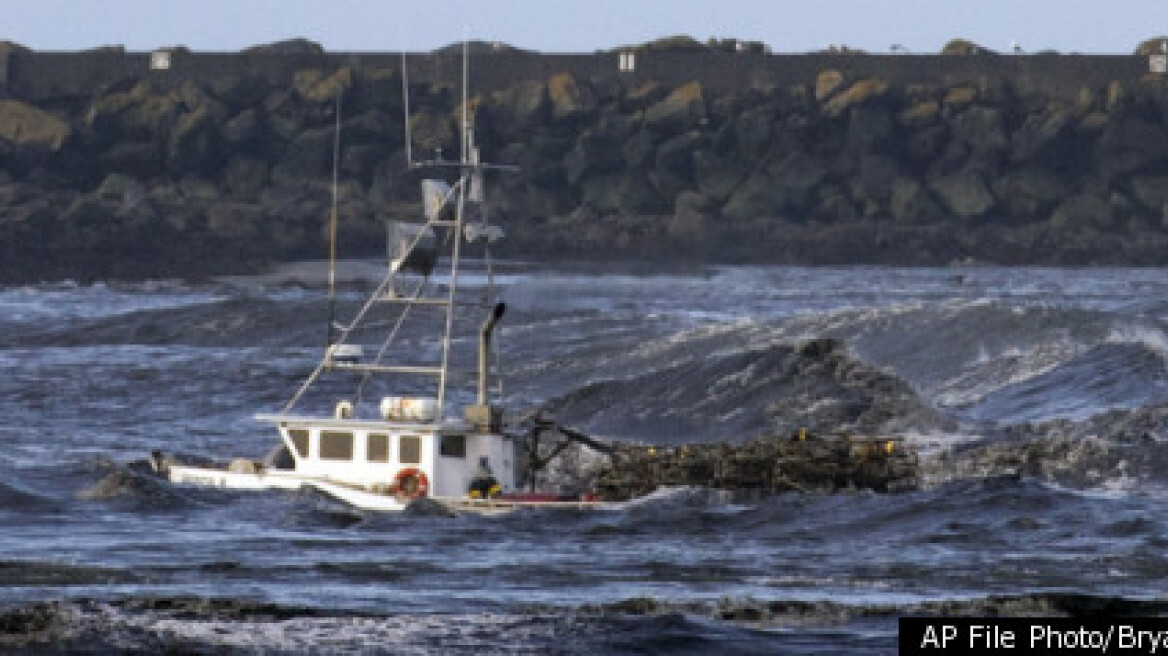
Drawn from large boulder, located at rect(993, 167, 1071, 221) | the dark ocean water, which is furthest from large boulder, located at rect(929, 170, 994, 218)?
the dark ocean water

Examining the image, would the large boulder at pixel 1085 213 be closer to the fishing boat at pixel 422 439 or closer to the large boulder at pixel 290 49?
the large boulder at pixel 290 49

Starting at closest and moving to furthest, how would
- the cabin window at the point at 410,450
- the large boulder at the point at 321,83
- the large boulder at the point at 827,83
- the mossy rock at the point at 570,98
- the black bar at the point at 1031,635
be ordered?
the black bar at the point at 1031,635 → the cabin window at the point at 410,450 → the large boulder at the point at 321,83 → the mossy rock at the point at 570,98 → the large boulder at the point at 827,83

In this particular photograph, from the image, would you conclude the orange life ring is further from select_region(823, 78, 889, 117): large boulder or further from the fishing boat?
select_region(823, 78, 889, 117): large boulder

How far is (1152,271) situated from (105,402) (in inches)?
2107

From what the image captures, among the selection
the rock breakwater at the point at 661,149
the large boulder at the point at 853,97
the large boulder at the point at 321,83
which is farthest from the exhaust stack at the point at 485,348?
the large boulder at the point at 853,97

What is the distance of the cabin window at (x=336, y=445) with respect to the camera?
28.6m

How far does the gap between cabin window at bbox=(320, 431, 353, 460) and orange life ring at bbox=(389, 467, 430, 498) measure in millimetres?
781

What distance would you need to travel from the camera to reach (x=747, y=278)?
8525 cm

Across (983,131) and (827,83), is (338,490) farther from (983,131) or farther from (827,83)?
(827,83)

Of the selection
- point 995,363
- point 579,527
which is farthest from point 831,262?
point 579,527

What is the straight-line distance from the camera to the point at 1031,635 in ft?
61.8

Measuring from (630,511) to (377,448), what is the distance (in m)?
2.53

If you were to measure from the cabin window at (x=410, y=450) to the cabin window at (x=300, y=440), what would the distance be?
119 centimetres

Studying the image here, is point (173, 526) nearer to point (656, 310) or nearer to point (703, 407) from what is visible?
point (703, 407)
